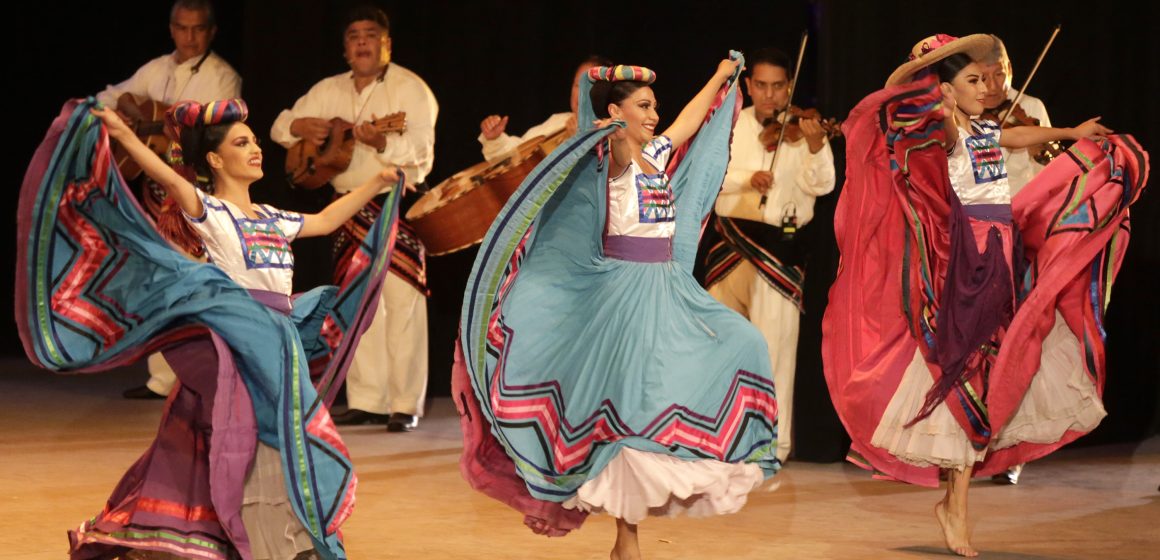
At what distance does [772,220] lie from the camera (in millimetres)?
6809

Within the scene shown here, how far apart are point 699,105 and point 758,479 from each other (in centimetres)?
115

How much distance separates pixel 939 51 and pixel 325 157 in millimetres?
3428

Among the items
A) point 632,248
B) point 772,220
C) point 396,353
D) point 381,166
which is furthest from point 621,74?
point 396,353

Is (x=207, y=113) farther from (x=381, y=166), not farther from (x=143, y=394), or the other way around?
(x=143, y=394)

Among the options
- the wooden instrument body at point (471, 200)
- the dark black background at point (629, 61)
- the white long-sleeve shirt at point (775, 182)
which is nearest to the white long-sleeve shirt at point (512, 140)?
the wooden instrument body at point (471, 200)

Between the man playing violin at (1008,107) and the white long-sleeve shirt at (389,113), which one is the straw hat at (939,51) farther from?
the white long-sleeve shirt at (389,113)

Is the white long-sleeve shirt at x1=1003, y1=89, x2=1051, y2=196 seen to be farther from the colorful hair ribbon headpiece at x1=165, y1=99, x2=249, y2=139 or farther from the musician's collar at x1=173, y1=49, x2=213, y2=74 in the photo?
the musician's collar at x1=173, y1=49, x2=213, y2=74

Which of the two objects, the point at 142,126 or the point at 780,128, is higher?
the point at 780,128

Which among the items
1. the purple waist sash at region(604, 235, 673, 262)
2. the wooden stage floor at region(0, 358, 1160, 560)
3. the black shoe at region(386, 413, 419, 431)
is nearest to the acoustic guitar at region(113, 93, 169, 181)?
the wooden stage floor at region(0, 358, 1160, 560)

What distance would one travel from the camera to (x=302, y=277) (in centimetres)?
866

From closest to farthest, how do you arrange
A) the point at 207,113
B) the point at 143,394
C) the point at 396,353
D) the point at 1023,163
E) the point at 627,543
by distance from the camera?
the point at 207,113, the point at 627,543, the point at 1023,163, the point at 396,353, the point at 143,394

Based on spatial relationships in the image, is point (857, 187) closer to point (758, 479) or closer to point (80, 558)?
point (758, 479)

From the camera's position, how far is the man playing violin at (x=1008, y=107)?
5.48 metres

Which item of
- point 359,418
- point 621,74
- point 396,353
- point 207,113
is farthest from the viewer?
point 359,418
